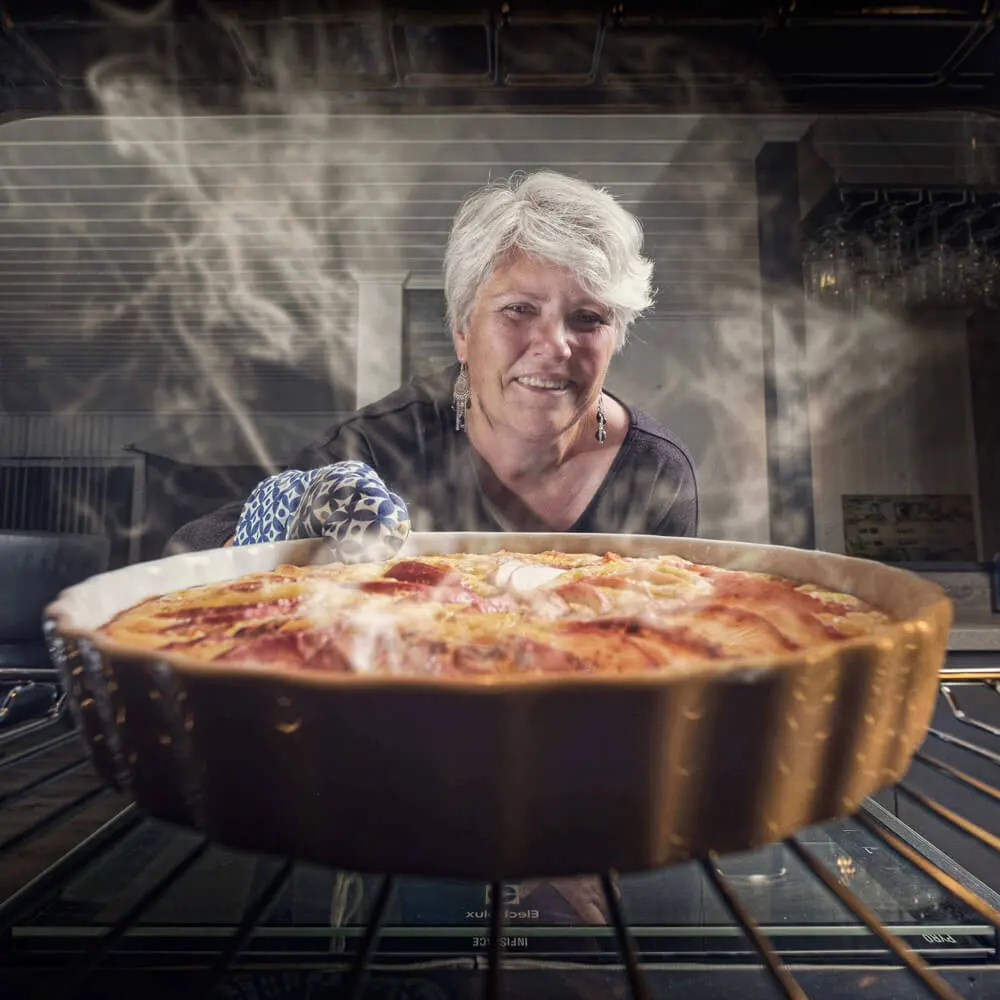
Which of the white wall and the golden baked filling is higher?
the white wall

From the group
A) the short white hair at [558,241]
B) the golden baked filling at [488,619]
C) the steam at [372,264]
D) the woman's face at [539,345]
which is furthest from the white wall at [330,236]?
the golden baked filling at [488,619]

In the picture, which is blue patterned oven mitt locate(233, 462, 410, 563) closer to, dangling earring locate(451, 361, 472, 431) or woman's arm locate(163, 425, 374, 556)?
woman's arm locate(163, 425, 374, 556)

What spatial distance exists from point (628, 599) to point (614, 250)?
949 millimetres

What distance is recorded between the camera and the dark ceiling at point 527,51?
442mm

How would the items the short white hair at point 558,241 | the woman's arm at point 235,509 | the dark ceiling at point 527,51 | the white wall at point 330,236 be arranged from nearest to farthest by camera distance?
the dark ceiling at point 527,51 < the woman's arm at point 235,509 < the short white hair at point 558,241 < the white wall at point 330,236

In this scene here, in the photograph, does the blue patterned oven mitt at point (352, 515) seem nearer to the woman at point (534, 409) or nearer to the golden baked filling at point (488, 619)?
the golden baked filling at point (488, 619)

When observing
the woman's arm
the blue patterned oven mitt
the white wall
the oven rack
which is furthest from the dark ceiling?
the white wall

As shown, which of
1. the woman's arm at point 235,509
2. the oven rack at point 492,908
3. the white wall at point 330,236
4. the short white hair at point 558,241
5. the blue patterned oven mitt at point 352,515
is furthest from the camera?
the white wall at point 330,236

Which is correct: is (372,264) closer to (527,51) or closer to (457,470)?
(457,470)

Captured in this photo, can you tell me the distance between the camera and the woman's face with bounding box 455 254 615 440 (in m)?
1.21

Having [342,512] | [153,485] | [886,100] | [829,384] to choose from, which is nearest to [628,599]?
[342,512]

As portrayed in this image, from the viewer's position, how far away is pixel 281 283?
340 centimetres

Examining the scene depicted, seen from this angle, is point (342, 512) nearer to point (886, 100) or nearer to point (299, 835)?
point (299, 835)

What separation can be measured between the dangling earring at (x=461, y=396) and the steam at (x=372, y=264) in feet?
2.88
